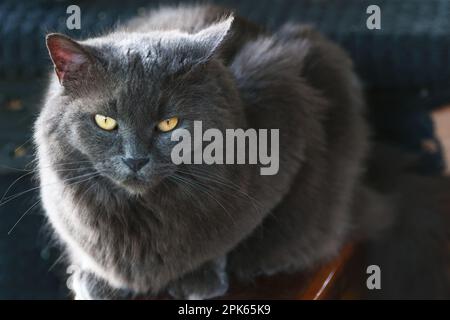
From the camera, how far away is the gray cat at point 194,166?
33.7 inches

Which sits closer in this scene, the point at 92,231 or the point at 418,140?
the point at 92,231

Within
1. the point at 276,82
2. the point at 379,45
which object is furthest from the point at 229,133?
the point at 379,45

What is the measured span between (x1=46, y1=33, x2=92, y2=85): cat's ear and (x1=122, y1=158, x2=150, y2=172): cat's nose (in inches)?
5.7

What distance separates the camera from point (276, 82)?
1.07m

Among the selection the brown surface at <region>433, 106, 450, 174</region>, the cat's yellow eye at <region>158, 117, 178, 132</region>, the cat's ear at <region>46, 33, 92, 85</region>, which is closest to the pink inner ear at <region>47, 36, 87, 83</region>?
the cat's ear at <region>46, 33, 92, 85</region>

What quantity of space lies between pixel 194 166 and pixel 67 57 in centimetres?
24

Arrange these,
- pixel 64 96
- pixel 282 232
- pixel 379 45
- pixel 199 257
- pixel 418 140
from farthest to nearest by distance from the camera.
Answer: pixel 418 140 → pixel 379 45 → pixel 282 232 → pixel 199 257 → pixel 64 96

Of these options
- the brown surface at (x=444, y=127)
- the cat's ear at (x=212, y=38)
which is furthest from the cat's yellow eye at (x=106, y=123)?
the brown surface at (x=444, y=127)

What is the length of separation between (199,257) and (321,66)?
1.52ft

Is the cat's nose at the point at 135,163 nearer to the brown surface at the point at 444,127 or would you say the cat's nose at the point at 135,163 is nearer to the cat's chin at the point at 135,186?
the cat's chin at the point at 135,186

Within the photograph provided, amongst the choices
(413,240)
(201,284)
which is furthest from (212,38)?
(413,240)

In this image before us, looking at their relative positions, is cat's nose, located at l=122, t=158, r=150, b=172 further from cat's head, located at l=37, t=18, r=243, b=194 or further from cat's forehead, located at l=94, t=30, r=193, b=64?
cat's forehead, located at l=94, t=30, r=193, b=64

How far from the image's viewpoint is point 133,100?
0.83m
